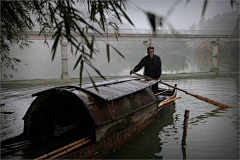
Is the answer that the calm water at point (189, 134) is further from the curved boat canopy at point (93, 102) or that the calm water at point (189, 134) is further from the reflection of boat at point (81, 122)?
the curved boat canopy at point (93, 102)

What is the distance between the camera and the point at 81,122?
22.8 ft

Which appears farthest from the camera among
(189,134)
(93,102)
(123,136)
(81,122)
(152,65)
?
(152,65)

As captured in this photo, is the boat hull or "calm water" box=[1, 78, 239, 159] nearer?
the boat hull


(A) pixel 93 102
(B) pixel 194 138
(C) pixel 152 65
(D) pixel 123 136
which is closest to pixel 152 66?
(C) pixel 152 65

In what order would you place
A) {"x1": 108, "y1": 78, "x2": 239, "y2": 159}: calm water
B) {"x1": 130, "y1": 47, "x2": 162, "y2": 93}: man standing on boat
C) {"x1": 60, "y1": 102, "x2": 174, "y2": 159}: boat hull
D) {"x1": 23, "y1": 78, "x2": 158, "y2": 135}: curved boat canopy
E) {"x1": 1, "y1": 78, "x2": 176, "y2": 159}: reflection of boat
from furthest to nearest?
{"x1": 130, "y1": 47, "x2": 162, "y2": 93}: man standing on boat < {"x1": 108, "y1": 78, "x2": 239, "y2": 159}: calm water < {"x1": 23, "y1": 78, "x2": 158, "y2": 135}: curved boat canopy < {"x1": 1, "y1": 78, "x2": 176, "y2": 159}: reflection of boat < {"x1": 60, "y1": 102, "x2": 174, "y2": 159}: boat hull

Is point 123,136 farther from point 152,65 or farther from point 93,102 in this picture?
point 152,65

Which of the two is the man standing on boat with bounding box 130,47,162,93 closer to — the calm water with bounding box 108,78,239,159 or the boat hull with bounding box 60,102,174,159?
the calm water with bounding box 108,78,239,159

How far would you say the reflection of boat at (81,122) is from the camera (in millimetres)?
5049

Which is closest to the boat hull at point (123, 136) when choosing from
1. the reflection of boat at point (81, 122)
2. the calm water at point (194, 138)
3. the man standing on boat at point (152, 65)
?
the reflection of boat at point (81, 122)

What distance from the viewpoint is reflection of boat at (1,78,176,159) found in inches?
199

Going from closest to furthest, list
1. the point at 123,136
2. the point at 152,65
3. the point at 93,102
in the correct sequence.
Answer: the point at 93,102 < the point at 123,136 < the point at 152,65

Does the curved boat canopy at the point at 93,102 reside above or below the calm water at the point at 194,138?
above

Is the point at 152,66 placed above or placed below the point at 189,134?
above

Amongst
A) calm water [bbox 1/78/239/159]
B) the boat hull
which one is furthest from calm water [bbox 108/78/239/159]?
the boat hull
